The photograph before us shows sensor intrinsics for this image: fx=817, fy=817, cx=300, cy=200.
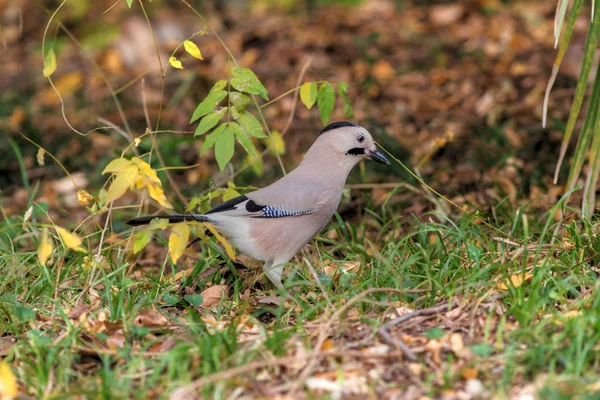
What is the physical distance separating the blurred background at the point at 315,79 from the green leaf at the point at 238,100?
0.88 m

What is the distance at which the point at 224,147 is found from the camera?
137 inches

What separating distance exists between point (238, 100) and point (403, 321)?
4.06ft

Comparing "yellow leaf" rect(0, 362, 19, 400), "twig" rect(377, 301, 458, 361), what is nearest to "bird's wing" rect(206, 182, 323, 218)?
"twig" rect(377, 301, 458, 361)

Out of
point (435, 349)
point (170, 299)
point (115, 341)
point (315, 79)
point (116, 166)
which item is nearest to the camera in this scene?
point (435, 349)

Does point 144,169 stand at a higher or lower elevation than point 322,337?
higher

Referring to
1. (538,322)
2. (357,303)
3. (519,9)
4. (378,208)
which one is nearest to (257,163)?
(378,208)

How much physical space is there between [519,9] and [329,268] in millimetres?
4857

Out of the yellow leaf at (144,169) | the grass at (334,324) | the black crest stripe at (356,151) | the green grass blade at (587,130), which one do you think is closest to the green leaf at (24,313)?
the grass at (334,324)

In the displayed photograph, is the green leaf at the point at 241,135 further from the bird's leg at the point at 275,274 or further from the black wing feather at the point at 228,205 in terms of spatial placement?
the bird's leg at the point at 275,274

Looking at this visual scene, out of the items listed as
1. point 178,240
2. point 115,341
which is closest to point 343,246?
point 178,240

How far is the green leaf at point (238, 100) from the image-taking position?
142 inches

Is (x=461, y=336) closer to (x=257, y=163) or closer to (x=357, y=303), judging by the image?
(x=357, y=303)

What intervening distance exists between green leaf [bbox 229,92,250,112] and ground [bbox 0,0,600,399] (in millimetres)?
178

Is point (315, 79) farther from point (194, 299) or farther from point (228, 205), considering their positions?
point (194, 299)
